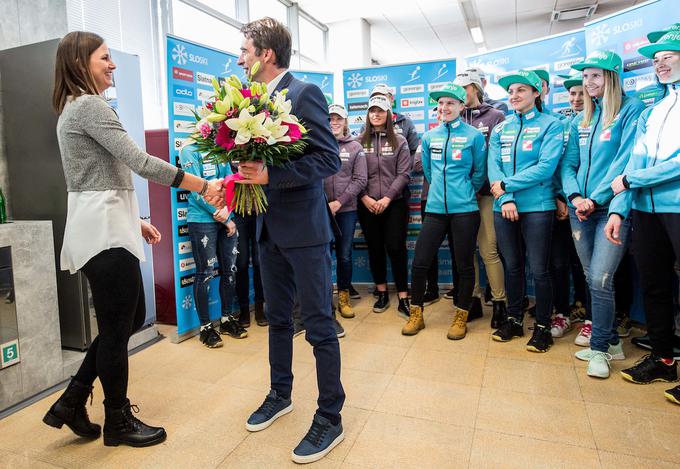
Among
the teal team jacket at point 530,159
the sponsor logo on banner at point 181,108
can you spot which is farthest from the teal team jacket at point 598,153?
the sponsor logo on banner at point 181,108

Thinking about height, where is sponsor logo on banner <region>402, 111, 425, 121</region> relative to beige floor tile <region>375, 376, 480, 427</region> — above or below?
above

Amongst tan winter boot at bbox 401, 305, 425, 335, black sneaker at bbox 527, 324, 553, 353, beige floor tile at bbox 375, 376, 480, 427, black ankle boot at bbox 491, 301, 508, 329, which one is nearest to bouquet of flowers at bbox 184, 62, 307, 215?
beige floor tile at bbox 375, 376, 480, 427

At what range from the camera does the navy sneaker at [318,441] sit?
1.89 metres

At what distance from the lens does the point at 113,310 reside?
1891mm

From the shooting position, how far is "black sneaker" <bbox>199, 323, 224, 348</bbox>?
3.29 metres

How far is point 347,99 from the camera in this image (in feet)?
16.7

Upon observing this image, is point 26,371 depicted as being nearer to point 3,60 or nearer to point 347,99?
point 3,60

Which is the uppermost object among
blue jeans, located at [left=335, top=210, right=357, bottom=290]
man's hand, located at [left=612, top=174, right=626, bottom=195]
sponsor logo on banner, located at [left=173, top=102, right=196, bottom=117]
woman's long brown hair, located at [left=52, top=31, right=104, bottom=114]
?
sponsor logo on banner, located at [left=173, top=102, right=196, bottom=117]

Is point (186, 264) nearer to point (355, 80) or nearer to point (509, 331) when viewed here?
point (509, 331)

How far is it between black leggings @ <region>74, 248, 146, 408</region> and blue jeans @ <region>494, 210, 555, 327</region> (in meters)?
2.32

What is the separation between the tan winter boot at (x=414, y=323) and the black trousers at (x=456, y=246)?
119 millimetres

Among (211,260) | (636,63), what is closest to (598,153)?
(636,63)

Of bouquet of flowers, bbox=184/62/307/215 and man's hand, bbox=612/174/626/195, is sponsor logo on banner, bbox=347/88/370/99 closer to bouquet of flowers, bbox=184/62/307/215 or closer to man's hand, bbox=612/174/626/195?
man's hand, bbox=612/174/626/195

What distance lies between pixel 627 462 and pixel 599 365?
2.94 ft
